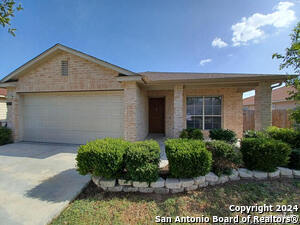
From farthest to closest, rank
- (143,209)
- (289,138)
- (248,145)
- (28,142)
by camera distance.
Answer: (28,142)
(289,138)
(248,145)
(143,209)

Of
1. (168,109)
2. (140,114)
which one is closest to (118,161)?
(140,114)

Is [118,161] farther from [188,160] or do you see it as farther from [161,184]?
[188,160]

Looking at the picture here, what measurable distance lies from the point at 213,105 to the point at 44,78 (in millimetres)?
9337

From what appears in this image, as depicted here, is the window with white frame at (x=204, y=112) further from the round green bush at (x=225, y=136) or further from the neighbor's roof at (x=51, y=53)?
the neighbor's roof at (x=51, y=53)

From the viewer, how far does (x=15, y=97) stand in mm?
6402

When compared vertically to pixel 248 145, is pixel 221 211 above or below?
below

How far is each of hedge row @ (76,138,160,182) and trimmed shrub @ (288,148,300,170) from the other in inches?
146

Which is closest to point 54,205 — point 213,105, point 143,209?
point 143,209

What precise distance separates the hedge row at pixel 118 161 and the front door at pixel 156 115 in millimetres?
6112

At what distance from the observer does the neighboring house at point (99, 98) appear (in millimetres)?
5336

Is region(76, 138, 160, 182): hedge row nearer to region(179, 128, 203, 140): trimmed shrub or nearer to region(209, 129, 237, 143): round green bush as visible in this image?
region(179, 128, 203, 140): trimmed shrub

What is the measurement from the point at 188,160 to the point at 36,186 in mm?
3536

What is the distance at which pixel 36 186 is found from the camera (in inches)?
109

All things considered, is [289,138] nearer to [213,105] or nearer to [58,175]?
[213,105]
